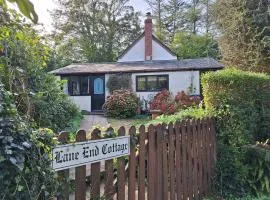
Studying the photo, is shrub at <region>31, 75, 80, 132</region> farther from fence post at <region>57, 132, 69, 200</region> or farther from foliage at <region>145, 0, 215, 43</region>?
foliage at <region>145, 0, 215, 43</region>

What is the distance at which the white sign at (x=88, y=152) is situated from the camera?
3.60m

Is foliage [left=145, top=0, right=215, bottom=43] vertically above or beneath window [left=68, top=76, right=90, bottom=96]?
above

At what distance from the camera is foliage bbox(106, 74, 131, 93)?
25234mm

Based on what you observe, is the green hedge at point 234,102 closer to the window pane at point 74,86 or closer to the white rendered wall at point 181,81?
the white rendered wall at point 181,81

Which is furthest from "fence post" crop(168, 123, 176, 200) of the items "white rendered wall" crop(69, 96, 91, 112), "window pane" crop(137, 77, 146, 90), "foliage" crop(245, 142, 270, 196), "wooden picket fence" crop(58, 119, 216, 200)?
"white rendered wall" crop(69, 96, 91, 112)

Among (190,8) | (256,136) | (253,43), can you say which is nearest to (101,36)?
(190,8)

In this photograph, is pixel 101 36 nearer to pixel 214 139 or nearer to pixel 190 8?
pixel 190 8

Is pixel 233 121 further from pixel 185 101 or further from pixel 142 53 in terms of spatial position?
pixel 142 53

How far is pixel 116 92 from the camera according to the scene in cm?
2370

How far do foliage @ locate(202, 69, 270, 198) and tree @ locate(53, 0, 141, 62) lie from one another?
32.1 meters

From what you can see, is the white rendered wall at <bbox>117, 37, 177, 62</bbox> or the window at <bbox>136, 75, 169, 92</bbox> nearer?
the window at <bbox>136, 75, 169, 92</bbox>

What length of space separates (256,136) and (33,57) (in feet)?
17.1

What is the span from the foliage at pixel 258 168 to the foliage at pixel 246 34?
10426 mm

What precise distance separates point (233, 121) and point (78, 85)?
20.4m
